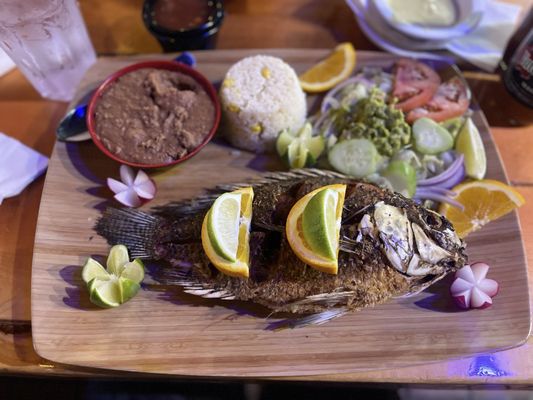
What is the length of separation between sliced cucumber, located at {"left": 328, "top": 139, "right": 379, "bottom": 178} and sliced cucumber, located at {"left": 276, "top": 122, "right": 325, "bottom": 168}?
10 cm

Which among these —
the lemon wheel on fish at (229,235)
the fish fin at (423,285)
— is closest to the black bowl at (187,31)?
the lemon wheel on fish at (229,235)

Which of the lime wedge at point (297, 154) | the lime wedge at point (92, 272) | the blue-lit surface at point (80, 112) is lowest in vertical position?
the lime wedge at point (92, 272)

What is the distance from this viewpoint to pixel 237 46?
2.93 meters

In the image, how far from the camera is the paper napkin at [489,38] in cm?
275

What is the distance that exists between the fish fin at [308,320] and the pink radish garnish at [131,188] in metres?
0.89

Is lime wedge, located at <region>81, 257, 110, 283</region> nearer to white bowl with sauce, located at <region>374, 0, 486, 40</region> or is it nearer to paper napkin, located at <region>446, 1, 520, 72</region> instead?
white bowl with sauce, located at <region>374, 0, 486, 40</region>

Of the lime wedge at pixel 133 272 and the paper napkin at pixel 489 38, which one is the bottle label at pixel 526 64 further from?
the lime wedge at pixel 133 272

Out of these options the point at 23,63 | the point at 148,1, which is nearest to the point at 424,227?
the point at 148,1

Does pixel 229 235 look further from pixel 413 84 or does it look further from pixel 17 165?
pixel 413 84

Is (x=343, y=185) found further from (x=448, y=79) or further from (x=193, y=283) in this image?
(x=448, y=79)

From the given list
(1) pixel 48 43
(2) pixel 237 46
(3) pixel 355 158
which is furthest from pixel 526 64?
(1) pixel 48 43

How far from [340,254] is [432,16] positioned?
180 cm

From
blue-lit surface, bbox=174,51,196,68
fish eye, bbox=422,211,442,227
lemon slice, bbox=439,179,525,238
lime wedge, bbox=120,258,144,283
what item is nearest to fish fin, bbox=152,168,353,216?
lime wedge, bbox=120,258,144,283

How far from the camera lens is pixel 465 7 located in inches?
108
